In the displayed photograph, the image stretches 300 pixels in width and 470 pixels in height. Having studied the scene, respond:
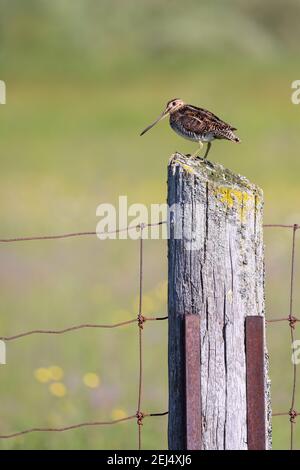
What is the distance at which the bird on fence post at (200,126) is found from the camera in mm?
5793

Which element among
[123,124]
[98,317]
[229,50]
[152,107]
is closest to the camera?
[98,317]

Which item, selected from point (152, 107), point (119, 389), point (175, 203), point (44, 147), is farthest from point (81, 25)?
point (175, 203)

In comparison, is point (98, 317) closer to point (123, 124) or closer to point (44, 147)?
point (44, 147)

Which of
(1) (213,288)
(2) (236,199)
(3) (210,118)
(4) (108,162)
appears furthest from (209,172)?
(4) (108,162)

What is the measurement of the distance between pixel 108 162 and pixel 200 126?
13122 mm

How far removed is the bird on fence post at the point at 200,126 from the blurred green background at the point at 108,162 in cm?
194

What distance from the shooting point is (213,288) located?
4.50m

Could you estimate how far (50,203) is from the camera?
48.4 feet

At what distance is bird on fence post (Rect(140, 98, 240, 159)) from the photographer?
19.0 feet

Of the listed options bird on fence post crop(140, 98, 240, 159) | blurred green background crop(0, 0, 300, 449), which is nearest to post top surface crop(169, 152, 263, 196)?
bird on fence post crop(140, 98, 240, 159)

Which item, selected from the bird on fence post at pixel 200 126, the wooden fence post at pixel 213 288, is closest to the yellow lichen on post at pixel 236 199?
the wooden fence post at pixel 213 288

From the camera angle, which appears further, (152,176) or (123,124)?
(123,124)

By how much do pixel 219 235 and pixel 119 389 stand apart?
401cm

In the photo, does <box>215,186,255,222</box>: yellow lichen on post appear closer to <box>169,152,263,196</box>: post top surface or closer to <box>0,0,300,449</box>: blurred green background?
<box>169,152,263,196</box>: post top surface
